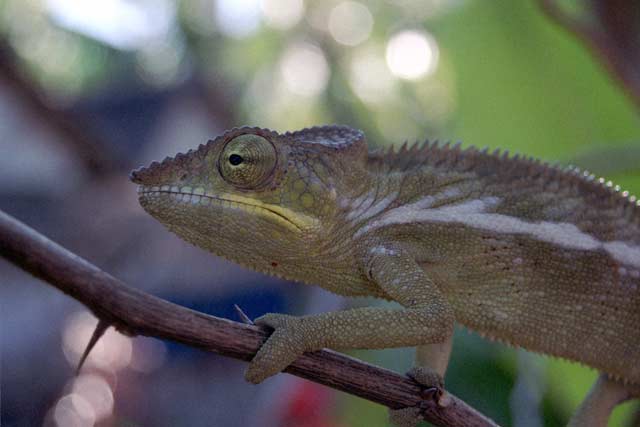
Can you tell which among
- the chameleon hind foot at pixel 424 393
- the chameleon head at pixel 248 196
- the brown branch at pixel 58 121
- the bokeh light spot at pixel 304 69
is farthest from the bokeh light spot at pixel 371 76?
the chameleon hind foot at pixel 424 393

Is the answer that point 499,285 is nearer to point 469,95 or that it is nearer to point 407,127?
point 469,95

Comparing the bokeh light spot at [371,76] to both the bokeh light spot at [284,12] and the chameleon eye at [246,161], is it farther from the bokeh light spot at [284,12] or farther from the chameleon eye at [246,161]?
the chameleon eye at [246,161]

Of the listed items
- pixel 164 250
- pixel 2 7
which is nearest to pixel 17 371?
pixel 164 250

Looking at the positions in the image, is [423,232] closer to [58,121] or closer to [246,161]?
[246,161]

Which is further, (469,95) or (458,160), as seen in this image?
(469,95)

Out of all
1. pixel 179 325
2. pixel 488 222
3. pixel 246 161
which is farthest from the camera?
pixel 488 222

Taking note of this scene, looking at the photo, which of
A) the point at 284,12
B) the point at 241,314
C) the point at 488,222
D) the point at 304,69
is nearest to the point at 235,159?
the point at 241,314
